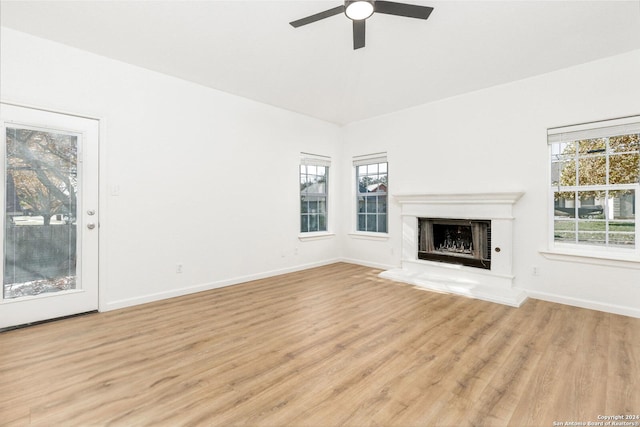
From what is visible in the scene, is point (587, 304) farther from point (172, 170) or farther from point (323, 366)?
point (172, 170)

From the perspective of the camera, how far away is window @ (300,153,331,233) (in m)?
5.36

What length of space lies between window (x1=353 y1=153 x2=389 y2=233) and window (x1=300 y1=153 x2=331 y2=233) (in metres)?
0.64

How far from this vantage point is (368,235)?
553cm

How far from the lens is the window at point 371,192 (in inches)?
213

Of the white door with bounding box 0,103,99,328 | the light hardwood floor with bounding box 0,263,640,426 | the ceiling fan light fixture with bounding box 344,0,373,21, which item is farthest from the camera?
the white door with bounding box 0,103,99,328

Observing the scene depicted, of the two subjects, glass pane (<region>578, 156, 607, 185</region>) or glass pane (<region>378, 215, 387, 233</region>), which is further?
glass pane (<region>378, 215, 387, 233</region>)

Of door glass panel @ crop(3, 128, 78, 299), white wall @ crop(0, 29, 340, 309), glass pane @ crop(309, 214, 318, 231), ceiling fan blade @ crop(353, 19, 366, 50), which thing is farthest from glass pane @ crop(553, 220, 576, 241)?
door glass panel @ crop(3, 128, 78, 299)

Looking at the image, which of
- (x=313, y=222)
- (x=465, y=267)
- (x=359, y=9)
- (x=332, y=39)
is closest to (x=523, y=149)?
(x=465, y=267)

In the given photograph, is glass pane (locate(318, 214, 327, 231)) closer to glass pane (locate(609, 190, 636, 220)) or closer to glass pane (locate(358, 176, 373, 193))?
glass pane (locate(358, 176, 373, 193))

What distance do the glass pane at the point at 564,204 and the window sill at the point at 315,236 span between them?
3.44 m

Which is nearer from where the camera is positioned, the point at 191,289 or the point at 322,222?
the point at 191,289

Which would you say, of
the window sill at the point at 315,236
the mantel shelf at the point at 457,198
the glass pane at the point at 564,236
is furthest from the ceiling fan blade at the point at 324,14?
the glass pane at the point at 564,236

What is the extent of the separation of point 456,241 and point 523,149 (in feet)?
4.96

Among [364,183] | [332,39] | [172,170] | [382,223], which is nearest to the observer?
[332,39]
